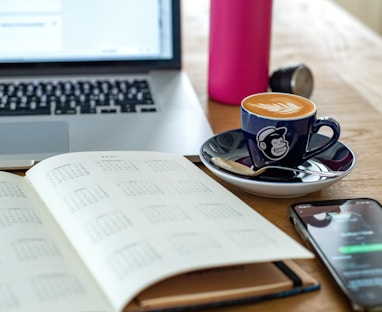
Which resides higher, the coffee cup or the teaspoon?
the coffee cup

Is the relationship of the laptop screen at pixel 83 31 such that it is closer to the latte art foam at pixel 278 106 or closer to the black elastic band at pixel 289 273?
the latte art foam at pixel 278 106

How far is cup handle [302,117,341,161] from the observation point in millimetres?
752

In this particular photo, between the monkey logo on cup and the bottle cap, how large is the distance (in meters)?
0.26

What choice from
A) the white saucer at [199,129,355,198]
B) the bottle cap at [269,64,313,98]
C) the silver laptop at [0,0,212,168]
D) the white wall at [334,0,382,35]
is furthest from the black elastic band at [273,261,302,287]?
the white wall at [334,0,382,35]

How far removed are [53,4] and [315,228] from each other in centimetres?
54

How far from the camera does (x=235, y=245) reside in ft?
1.91

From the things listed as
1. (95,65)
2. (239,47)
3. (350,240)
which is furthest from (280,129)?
(95,65)

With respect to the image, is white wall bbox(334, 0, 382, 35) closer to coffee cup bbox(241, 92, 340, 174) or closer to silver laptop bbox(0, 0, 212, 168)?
silver laptop bbox(0, 0, 212, 168)

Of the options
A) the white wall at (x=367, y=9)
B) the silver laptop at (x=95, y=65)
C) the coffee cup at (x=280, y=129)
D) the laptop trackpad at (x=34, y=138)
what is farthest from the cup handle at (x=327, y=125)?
the white wall at (x=367, y=9)

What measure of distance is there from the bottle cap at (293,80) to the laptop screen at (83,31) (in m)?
0.16

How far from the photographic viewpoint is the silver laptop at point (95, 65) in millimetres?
915

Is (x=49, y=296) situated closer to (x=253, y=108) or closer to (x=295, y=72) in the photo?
(x=253, y=108)

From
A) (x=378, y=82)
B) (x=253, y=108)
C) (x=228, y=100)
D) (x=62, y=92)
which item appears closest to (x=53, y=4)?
(x=62, y=92)

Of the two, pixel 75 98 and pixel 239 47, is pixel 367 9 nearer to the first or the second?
pixel 239 47
